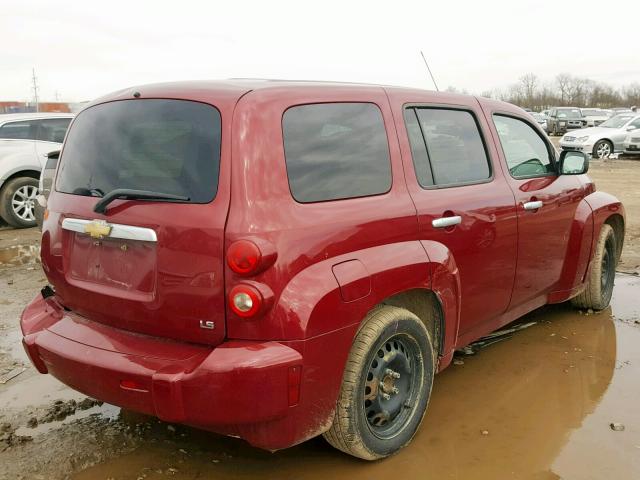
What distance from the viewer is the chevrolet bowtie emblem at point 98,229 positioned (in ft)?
8.79

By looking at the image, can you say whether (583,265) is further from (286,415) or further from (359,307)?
(286,415)

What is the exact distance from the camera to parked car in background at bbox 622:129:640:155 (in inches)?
806

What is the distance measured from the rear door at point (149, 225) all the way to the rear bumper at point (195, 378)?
0.32 ft

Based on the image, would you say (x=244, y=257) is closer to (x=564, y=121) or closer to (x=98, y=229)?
(x=98, y=229)

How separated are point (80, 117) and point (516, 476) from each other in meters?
2.80

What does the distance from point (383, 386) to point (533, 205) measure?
1.73 meters

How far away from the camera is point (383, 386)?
296 cm

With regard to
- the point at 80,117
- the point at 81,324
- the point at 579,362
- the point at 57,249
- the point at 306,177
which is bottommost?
the point at 579,362

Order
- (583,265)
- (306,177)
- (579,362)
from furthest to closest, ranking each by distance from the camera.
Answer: (583,265), (579,362), (306,177)

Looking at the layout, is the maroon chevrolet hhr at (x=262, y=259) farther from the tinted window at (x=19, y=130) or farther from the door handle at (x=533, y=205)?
the tinted window at (x=19, y=130)

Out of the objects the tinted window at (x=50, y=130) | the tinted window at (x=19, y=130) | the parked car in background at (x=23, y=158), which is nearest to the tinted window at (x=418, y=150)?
the parked car in background at (x=23, y=158)

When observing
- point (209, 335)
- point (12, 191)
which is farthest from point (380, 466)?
point (12, 191)

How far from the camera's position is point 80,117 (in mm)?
3174

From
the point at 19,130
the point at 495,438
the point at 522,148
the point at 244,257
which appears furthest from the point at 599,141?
the point at 244,257
